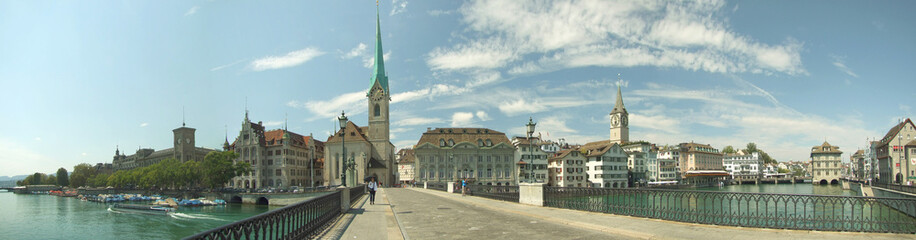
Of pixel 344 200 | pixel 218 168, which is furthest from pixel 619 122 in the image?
pixel 344 200

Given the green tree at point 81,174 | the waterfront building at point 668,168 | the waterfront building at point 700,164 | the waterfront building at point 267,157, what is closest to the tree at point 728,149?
the waterfront building at point 700,164

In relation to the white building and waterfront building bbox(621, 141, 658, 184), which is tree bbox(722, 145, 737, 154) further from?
waterfront building bbox(621, 141, 658, 184)

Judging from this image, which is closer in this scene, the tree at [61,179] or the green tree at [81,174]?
the green tree at [81,174]

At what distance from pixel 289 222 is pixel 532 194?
14135 millimetres

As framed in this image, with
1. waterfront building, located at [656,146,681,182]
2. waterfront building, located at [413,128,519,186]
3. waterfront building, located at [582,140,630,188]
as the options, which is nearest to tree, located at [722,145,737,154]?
waterfront building, located at [656,146,681,182]

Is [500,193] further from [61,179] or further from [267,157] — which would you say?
[61,179]

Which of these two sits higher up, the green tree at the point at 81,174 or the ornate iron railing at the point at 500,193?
the ornate iron railing at the point at 500,193

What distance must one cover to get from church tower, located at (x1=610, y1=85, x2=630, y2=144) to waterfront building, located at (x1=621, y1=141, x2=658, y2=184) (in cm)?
5444

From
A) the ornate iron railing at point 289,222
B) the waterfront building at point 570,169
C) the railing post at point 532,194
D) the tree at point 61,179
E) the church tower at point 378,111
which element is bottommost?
the tree at point 61,179

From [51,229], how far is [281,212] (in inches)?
2027

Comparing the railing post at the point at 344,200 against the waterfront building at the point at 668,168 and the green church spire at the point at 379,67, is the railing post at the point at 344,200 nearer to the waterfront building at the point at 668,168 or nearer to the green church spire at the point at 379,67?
the green church spire at the point at 379,67

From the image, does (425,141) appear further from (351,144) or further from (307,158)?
(307,158)

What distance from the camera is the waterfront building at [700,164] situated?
127m

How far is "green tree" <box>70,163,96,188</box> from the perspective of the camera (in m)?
146
